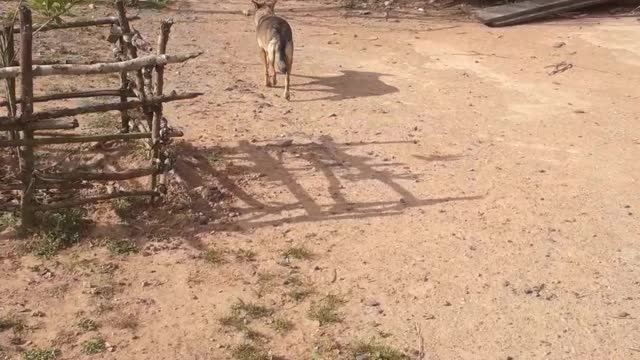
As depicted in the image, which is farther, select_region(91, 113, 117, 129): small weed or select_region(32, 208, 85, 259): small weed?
select_region(91, 113, 117, 129): small weed

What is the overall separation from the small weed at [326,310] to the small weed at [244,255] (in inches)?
27.4

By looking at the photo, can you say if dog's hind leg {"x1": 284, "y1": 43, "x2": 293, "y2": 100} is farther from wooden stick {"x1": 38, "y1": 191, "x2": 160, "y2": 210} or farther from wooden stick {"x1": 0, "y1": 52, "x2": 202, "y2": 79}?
wooden stick {"x1": 38, "y1": 191, "x2": 160, "y2": 210}

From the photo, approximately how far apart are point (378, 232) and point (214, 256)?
130cm

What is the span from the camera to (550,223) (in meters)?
5.54

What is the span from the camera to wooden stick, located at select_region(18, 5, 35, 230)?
4559 mm

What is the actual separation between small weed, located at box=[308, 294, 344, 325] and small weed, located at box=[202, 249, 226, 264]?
0.82m

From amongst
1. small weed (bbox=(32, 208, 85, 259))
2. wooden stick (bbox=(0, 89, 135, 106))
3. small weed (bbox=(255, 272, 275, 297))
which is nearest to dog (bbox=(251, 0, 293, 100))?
wooden stick (bbox=(0, 89, 135, 106))

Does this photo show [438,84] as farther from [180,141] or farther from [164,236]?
[164,236]

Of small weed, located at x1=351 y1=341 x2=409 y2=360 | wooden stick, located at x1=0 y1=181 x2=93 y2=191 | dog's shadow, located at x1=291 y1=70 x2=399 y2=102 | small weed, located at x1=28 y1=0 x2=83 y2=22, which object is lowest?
small weed, located at x1=351 y1=341 x2=409 y2=360

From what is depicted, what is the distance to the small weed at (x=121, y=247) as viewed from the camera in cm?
487

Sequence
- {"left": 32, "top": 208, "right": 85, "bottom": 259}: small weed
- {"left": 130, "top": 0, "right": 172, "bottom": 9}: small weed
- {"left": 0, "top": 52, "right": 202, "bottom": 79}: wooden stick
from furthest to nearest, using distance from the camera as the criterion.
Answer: {"left": 130, "top": 0, "right": 172, "bottom": 9}: small weed, {"left": 32, "top": 208, "right": 85, "bottom": 259}: small weed, {"left": 0, "top": 52, "right": 202, "bottom": 79}: wooden stick

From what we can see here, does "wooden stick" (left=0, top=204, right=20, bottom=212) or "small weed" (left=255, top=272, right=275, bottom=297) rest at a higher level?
"wooden stick" (left=0, top=204, right=20, bottom=212)

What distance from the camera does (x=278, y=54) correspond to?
26.1 feet

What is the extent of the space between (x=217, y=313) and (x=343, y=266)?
1018 mm
